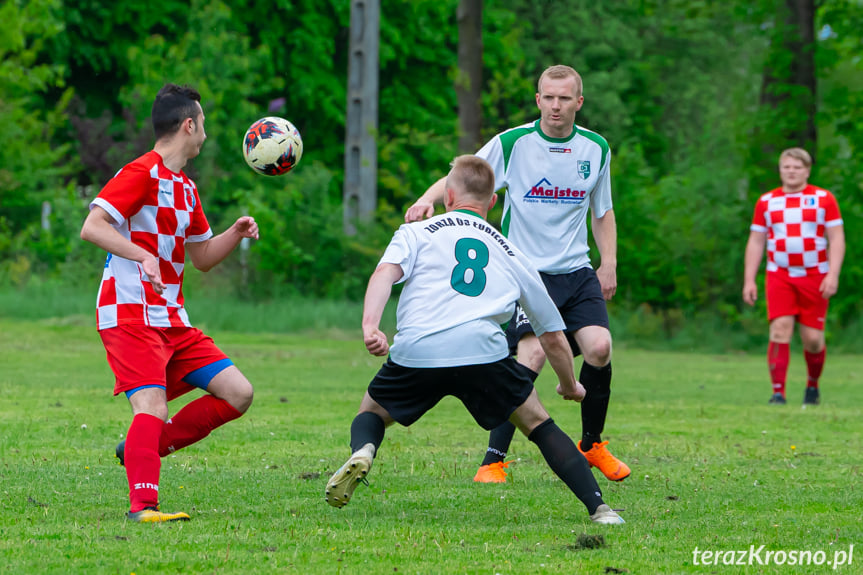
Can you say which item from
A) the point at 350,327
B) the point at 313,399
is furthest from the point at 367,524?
the point at 350,327

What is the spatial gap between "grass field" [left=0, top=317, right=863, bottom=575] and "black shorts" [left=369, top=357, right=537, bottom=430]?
51cm

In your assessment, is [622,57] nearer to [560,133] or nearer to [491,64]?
[491,64]

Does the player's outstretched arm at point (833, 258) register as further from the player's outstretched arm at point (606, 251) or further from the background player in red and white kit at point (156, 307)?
the background player in red and white kit at point (156, 307)

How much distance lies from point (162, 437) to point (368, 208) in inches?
770

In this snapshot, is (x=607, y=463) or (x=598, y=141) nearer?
(x=607, y=463)

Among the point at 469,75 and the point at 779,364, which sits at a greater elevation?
the point at 469,75

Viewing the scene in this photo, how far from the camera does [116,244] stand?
5301mm

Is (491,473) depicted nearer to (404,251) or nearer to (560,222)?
(560,222)

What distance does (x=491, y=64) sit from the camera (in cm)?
3544

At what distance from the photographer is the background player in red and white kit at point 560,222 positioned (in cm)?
696

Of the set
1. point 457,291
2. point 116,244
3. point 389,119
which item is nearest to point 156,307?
point 116,244

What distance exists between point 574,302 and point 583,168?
794 mm

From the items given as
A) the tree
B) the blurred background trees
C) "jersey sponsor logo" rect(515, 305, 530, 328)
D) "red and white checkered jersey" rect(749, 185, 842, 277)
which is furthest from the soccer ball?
the tree

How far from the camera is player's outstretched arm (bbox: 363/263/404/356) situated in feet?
16.1
